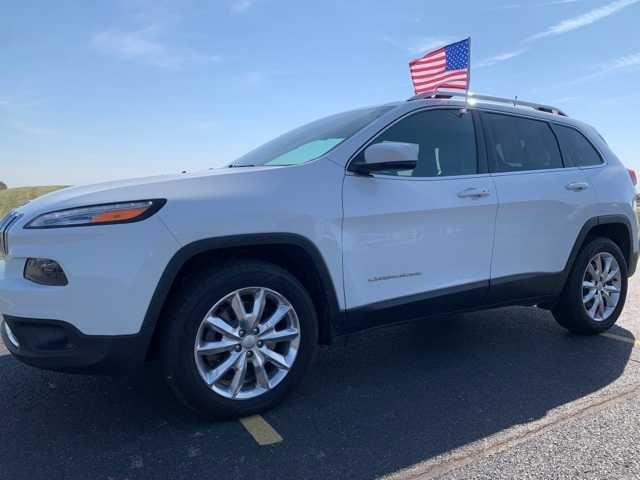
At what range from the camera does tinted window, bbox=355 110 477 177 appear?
3.33 m

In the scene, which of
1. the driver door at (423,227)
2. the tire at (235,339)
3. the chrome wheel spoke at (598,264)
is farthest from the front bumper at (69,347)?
the chrome wheel spoke at (598,264)

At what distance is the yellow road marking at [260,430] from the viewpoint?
8.28ft

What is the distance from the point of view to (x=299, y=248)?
2811 mm

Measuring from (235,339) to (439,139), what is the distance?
1.94m

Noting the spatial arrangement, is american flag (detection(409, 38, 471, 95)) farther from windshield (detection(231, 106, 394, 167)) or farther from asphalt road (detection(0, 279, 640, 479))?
asphalt road (detection(0, 279, 640, 479))

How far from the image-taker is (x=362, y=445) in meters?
2.47

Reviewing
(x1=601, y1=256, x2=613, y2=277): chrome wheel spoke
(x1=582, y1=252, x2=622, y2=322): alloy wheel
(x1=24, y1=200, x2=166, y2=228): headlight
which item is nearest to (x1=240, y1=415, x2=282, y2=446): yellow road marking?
(x1=24, y1=200, x2=166, y2=228): headlight

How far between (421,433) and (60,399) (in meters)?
2.05

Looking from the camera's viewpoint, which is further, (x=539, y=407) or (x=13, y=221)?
(x=539, y=407)

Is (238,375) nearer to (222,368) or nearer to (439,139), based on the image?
(222,368)

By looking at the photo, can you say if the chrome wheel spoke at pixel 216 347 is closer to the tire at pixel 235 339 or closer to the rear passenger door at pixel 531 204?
the tire at pixel 235 339

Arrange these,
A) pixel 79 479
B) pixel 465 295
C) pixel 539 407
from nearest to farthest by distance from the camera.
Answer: pixel 79 479 → pixel 539 407 → pixel 465 295

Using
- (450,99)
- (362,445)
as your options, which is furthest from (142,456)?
(450,99)

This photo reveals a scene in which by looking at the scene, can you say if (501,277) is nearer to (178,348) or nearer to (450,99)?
(450,99)
